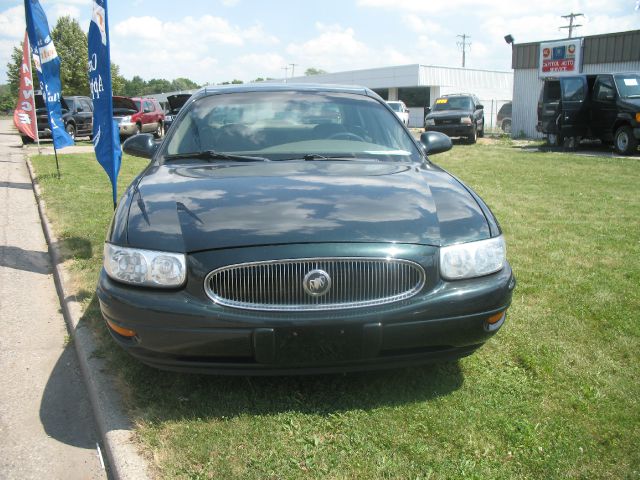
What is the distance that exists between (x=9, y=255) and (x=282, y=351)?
4.63 meters

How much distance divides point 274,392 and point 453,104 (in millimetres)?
20602

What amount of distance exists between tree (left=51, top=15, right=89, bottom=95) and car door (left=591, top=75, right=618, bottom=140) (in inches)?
1817

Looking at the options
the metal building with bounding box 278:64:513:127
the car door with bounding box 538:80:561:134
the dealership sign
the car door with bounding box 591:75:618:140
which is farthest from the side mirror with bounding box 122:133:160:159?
the metal building with bounding box 278:64:513:127

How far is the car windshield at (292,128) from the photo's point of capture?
3.72 metres

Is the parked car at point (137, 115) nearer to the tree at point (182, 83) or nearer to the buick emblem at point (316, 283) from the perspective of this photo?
the buick emblem at point (316, 283)

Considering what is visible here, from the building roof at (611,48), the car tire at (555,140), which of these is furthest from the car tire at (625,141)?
the building roof at (611,48)

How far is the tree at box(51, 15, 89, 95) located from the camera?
51.9 metres

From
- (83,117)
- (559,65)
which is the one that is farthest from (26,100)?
(559,65)

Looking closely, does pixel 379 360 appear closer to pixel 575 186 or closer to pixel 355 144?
pixel 355 144

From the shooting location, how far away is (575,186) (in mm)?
9406

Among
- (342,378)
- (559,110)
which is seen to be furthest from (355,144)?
(559,110)

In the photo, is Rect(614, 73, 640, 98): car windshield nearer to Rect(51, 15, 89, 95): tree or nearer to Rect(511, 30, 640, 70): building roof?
Rect(511, 30, 640, 70): building roof

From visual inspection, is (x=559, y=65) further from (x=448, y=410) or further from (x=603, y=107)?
(x=448, y=410)

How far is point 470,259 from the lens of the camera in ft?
8.65
